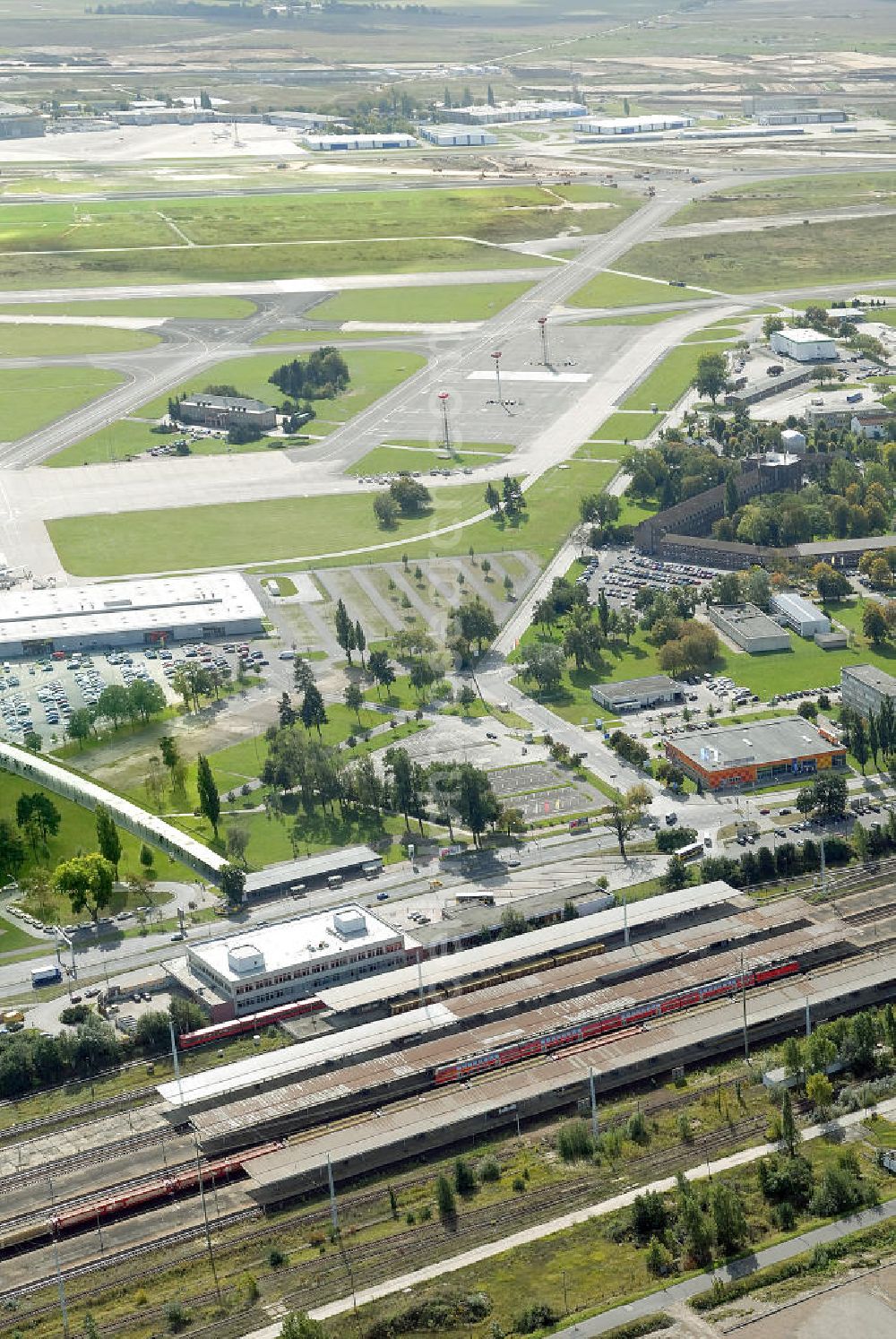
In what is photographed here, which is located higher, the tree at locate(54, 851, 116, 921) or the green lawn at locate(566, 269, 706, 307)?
the green lawn at locate(566, 269, 706, 307)

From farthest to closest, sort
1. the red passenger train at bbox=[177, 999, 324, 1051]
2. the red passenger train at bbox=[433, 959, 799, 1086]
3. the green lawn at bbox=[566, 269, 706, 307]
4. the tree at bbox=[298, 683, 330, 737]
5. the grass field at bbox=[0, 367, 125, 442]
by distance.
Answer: the green lawn at bbox=[566, 269, 706, 307]
the grass field at bbox=[0, 367, 125, 442]
the tree at bbox=[298, 683, 330, 737]
the red passenger train at bbox=[177, 999, 324, 1051]
the red passenger train at bbox=[433, 959, 799, 1086]

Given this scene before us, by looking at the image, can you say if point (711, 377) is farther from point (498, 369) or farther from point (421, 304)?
point (421, 304)

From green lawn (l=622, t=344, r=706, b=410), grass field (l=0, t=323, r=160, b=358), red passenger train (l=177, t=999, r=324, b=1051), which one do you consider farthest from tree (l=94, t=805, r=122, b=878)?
grass field (l=0, t=323, r=160, b=358)

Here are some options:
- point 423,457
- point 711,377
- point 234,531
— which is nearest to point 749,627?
point 234,531

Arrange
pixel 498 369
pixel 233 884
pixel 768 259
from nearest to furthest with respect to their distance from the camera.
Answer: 1. pixel 233 884
2. pixel 498 369
3. pixel 768 259

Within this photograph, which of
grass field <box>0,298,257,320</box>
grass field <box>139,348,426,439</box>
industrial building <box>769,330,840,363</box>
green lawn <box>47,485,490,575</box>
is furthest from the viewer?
grass field <box>0,298,257,320</box>

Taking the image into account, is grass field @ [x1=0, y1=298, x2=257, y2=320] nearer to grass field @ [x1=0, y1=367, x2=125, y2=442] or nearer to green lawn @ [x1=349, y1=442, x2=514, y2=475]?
grass field @ [x1=0, y1=367, x2=125, y2=442]
